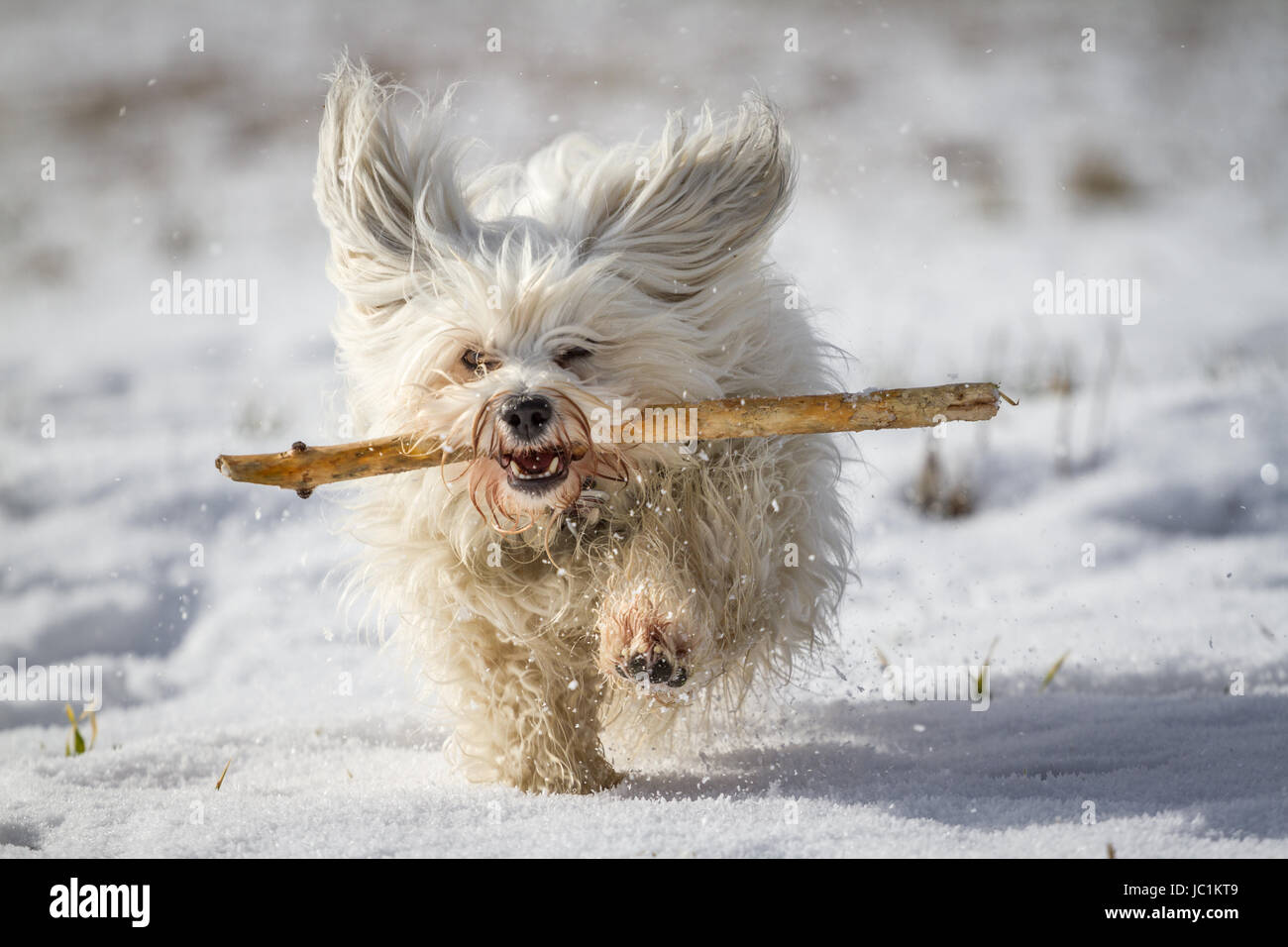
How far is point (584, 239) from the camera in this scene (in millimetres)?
2754

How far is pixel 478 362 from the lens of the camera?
8.24 ft

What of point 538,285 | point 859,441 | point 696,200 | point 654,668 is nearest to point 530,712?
point 654,668

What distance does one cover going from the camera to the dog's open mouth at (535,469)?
2395 millimetres

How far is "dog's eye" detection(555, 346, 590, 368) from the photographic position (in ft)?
8.27

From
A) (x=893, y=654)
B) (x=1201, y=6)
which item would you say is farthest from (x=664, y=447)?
(x=1201, y=6)

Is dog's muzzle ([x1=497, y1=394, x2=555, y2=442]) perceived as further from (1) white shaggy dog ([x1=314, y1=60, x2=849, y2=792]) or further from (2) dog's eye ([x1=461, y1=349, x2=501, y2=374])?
(2) dog's eye ([x1=461, y1=349, x2=501, y2=374])

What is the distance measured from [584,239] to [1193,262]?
342 inches

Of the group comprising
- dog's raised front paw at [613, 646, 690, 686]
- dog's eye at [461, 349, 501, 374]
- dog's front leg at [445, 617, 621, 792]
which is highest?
dog's eye at [461, 349, 501, 374]

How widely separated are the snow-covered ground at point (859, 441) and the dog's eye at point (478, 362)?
662 mm

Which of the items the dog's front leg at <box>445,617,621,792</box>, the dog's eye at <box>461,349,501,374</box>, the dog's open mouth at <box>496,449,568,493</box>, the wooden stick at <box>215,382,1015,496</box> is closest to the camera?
the wooden stick at <box>215,382,1015,496</box>

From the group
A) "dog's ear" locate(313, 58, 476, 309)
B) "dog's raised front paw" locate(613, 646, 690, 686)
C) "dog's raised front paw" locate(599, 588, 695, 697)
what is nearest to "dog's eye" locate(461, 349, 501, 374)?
"dog's ear" locate(313, 58, 476, 309)

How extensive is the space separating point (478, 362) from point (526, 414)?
27 centimetres

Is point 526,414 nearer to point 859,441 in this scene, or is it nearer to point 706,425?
point 706,425
